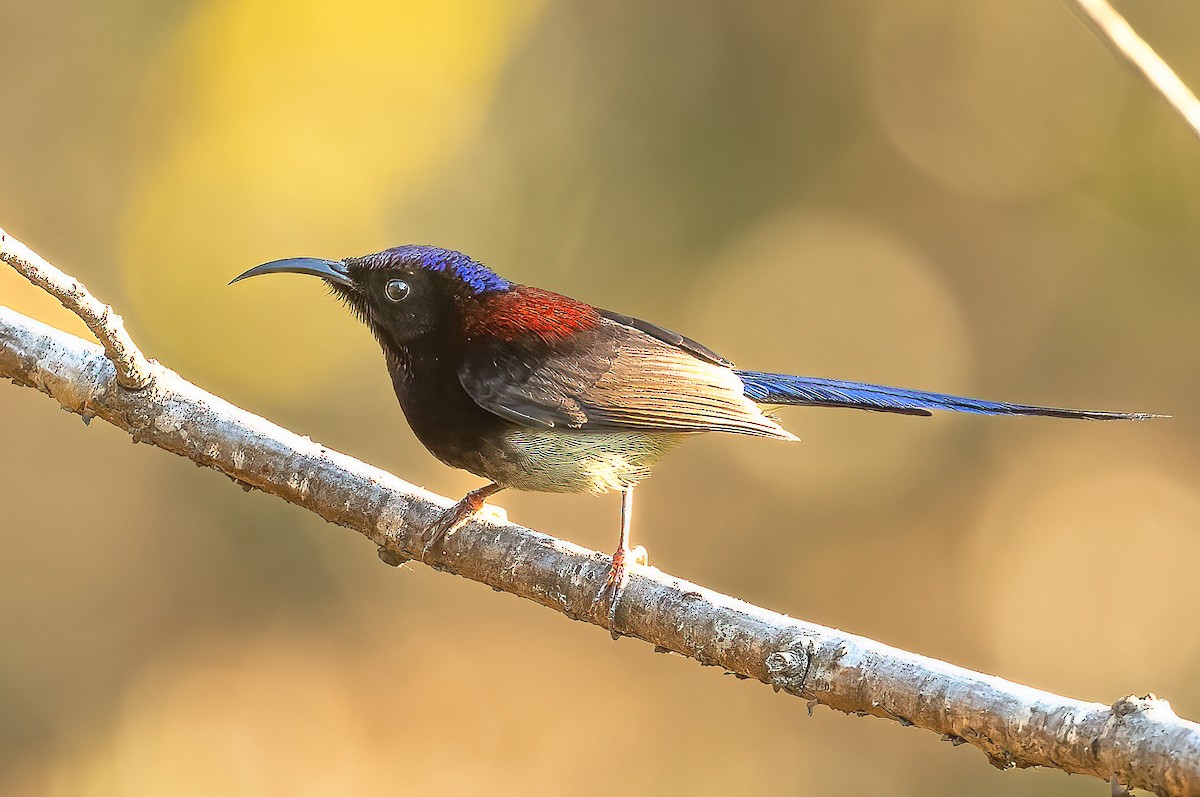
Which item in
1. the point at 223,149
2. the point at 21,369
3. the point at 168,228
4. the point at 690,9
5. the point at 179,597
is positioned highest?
the point at 690,9

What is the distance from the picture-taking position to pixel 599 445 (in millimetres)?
3871

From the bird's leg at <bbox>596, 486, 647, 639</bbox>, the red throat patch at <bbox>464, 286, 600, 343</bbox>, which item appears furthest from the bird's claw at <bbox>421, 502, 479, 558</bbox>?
the red throat patch at <bbox>464, 286, 600, 343</bbox>

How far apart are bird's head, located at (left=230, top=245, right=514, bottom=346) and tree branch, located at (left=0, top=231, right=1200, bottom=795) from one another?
58 cm

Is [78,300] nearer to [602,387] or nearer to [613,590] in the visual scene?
[613,590]

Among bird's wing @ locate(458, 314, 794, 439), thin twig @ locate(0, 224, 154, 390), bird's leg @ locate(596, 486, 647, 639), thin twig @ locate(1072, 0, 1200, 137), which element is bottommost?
bird's leg @ locate(596, 486, 647, 639)

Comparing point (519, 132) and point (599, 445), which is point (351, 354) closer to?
point (519, 132)

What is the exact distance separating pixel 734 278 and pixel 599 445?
11.6 ft

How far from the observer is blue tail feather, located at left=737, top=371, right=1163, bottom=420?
3791 millimetres

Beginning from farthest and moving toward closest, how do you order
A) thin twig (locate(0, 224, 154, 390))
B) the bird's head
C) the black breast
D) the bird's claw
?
the bird's head < the black breast < the bird's claw < thin twig (locate(0, 224, 154, 390))

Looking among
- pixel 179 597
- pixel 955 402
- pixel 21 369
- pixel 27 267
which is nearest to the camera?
pixel 27 267

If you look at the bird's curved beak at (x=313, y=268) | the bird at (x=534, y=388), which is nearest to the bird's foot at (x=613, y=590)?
the bird at (x=534, y=388)

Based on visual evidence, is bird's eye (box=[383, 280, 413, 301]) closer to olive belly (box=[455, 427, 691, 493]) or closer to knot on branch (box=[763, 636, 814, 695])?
olive belly (box=[455, 427, 691, 493])

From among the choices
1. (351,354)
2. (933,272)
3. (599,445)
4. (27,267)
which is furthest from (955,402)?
(351,354)

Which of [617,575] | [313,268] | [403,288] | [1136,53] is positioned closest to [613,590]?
[617,575]
